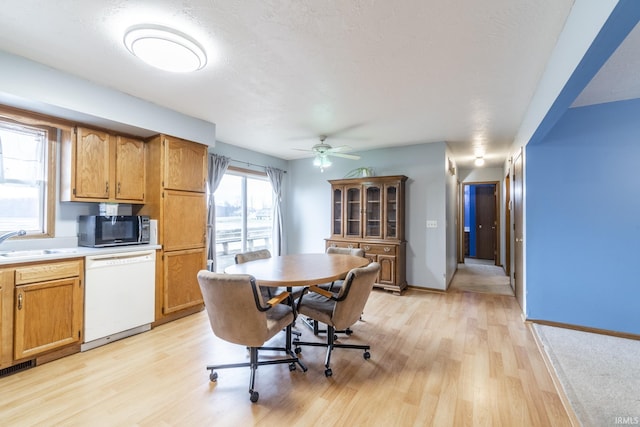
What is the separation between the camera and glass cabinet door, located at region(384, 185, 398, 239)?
15.2 ft

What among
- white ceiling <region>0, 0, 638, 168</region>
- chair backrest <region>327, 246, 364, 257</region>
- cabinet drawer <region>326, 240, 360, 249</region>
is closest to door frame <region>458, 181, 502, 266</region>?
cabinet drawer <region>326, 240, 360, 249</region>

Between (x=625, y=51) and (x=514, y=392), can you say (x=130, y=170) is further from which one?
(x=625, y=51)

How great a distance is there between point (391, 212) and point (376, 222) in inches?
12.2

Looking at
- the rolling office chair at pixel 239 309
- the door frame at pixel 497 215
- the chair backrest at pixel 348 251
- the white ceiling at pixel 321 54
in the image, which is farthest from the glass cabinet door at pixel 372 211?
the door frame at pixel 497 215

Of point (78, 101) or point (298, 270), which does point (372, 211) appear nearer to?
point (298, 270)

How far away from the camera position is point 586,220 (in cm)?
294

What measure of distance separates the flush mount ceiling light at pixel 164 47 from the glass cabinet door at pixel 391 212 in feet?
11.2

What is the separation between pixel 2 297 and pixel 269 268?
2036 mm

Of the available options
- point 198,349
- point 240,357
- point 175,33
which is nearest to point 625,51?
point 175,33

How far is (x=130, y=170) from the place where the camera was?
3.15m

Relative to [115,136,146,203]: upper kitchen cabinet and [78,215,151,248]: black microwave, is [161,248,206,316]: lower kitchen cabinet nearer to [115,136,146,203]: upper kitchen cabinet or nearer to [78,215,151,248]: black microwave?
[78,215,151,248]: black microwave

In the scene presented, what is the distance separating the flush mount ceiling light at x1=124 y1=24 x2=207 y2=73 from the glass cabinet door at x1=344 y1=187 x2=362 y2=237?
3360 millimetres

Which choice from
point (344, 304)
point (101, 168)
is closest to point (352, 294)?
point (344, 304)

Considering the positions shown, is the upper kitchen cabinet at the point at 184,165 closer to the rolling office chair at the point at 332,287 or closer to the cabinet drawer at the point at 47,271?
the cabinet drawer at the point at 47,271
